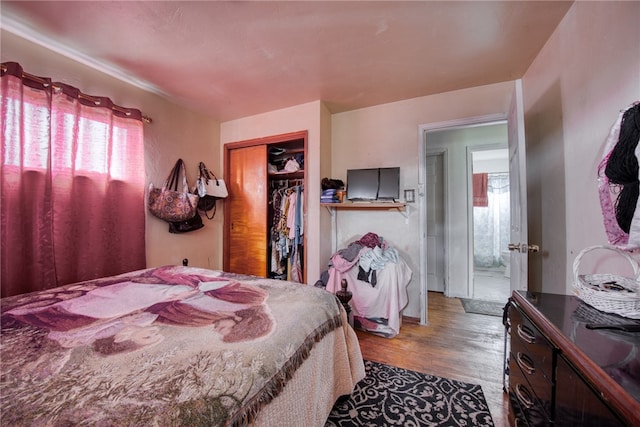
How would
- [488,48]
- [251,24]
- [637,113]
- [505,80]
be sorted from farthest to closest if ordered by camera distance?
[505,80], [488,48], [251,24], [637,113]

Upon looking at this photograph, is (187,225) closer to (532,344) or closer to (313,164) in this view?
(313,164)

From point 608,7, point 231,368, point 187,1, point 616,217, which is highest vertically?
point 187,1

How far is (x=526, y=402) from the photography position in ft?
3.16

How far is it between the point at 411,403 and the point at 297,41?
2.49 meters

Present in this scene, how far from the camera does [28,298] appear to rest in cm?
125

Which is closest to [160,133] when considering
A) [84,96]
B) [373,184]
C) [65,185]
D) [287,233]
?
[84,96]

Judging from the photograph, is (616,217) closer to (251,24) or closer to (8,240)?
(251,24)

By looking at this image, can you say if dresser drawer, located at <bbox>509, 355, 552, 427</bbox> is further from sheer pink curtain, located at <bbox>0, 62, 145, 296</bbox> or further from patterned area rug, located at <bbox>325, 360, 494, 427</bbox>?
sheer pink curtain, located at <bbox>0, 62, 145, 296</bbox>

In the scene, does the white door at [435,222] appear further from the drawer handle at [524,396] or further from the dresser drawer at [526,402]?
the drawer handle at [524,396]

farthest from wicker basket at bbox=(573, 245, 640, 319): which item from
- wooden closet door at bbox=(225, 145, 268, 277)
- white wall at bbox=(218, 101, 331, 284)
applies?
wooden closet door at bbox=(225, 145, 268, 277)

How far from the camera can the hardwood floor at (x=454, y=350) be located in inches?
63.8

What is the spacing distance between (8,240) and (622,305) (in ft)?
9.79

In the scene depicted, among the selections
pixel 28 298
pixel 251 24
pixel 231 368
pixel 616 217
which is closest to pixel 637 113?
pixel 616 217

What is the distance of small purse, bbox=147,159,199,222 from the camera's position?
226cm
